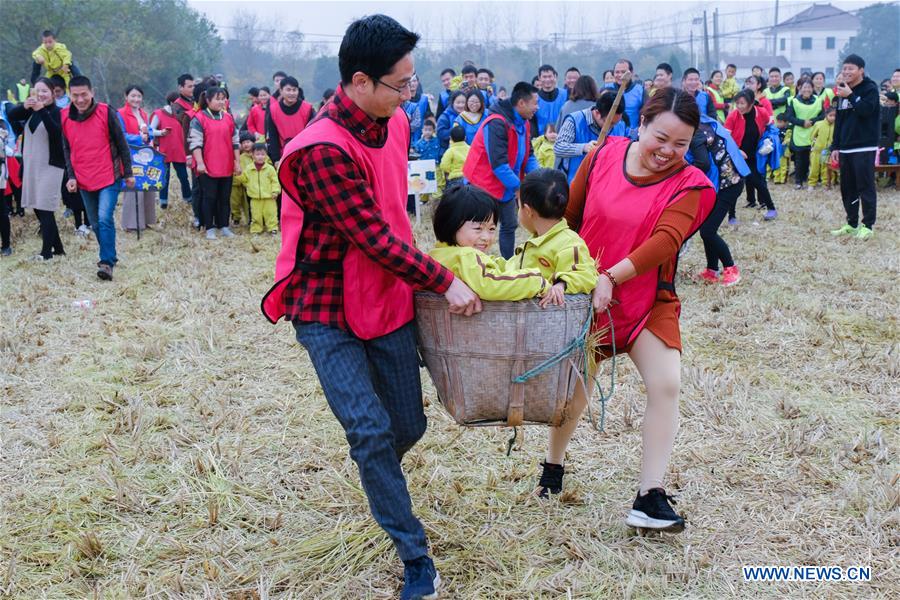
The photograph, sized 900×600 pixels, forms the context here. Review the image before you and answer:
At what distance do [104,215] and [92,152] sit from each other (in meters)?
0.63

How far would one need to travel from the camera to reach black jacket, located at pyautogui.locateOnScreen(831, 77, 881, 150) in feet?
30.4

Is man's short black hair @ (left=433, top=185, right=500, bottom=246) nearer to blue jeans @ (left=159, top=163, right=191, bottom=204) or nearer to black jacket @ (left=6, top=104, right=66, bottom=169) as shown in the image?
black jacket @ (left=6, top=104, right=66, bottom=169)

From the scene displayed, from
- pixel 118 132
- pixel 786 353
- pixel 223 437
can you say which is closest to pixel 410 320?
pixel 223 437

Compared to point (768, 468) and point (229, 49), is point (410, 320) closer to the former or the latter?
point (768, 468)

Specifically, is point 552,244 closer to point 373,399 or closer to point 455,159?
point 373,399

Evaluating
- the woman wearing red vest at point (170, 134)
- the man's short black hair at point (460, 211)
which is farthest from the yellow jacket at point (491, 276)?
the woman wearing red vest at point (170, 134)

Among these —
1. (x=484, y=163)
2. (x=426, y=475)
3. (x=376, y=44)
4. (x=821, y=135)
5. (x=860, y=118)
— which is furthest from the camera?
(x=821, y=135)

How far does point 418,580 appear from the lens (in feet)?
9.33

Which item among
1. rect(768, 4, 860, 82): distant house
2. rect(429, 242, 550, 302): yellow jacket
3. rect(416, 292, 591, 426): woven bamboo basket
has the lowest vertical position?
rect(416, 292, 591, 426): woven bamboo basket

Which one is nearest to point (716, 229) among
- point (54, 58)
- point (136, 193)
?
point (136, 193)

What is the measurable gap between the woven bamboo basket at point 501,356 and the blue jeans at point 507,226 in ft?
16.2

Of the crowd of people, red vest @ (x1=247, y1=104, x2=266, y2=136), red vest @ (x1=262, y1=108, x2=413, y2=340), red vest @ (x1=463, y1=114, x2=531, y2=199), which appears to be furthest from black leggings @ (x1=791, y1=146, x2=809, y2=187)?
red vest @ (x1=262, y1=108, x2=413, y2=340)

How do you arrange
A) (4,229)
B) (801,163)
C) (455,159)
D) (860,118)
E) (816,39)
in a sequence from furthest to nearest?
1. (816,39)
2. (801,163)
3. (455,159)
4. (4,229)
5. (860,118)

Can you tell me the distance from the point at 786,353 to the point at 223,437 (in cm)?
376
